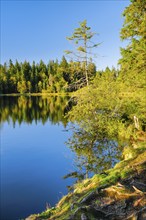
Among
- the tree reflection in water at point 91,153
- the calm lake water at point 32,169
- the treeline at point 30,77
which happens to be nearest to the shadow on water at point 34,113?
the tree reflection in water at point 91,153

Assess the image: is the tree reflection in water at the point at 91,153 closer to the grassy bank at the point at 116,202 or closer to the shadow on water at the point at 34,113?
the shadow on water at the point at 34,113

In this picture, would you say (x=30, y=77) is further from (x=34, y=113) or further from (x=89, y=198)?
(x=89, y=198)

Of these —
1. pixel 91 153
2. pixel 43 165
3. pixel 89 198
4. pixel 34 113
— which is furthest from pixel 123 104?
pixel 34 113

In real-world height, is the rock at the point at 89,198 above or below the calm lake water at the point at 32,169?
above

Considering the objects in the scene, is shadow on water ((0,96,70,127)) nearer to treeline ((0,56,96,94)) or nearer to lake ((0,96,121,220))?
lake ((0,96,121,220))

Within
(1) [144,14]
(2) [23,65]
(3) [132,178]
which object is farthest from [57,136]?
(2) [23,65]

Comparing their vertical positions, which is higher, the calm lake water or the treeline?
the treeline

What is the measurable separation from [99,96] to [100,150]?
18.4ft

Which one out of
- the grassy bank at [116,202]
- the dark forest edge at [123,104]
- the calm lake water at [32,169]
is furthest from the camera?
the dark forest edge at [123,104]

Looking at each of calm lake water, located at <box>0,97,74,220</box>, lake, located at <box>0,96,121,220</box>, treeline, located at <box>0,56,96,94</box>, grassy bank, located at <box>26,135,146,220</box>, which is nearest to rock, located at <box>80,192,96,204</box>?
grassy bank, located at <box>26,135,146,220</box>

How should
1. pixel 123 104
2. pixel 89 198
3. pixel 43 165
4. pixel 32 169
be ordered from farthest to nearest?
pixel 123 104
pixel 43 165
pixel 32 169
pixel 89 198

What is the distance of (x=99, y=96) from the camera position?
776 inches

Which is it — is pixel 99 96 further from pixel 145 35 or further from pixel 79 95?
pixel 145 35

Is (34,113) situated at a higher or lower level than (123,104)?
lower
